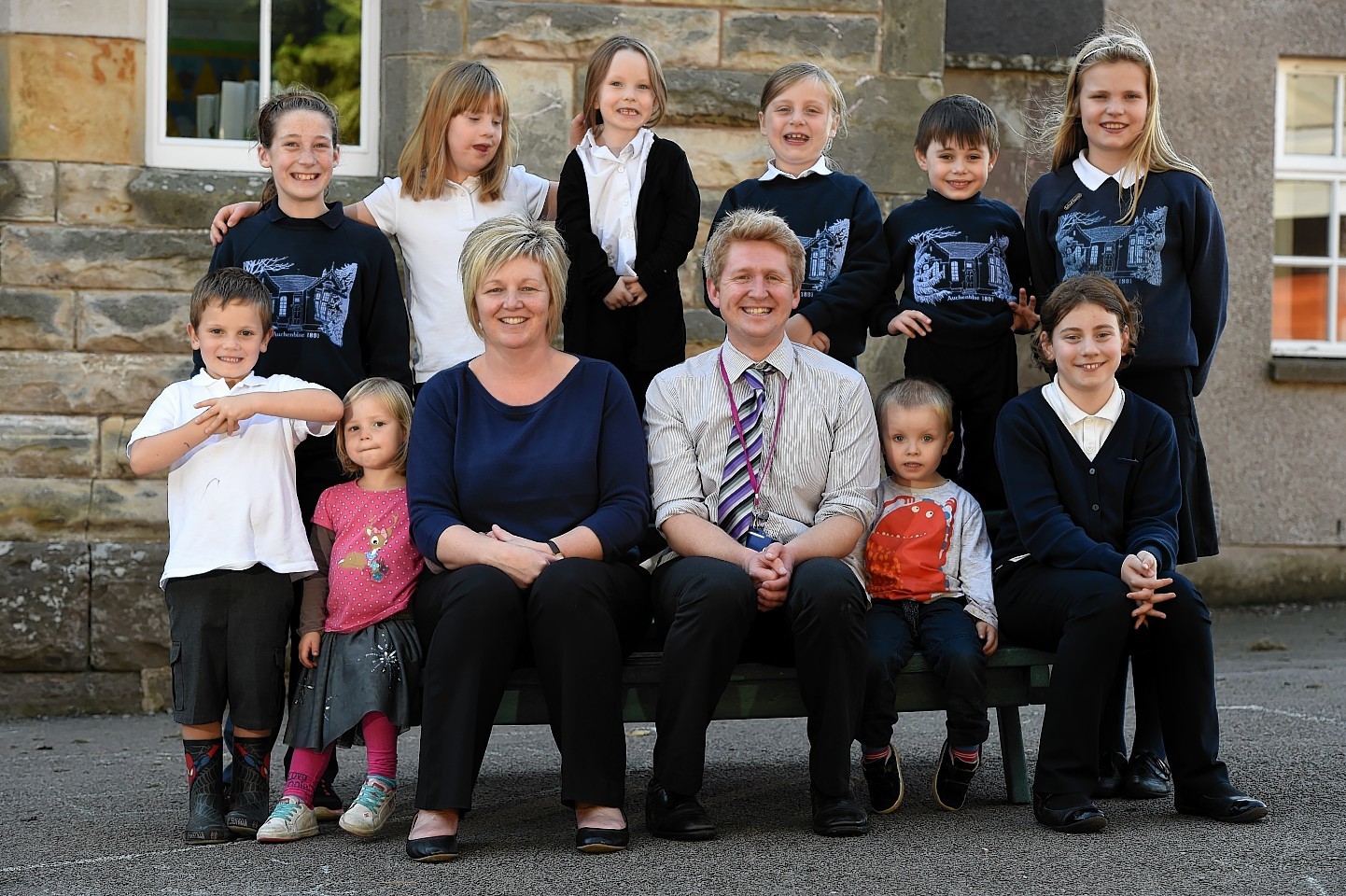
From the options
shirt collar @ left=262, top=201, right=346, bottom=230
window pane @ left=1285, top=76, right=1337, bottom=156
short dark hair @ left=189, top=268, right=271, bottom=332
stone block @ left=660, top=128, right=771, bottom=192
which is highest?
window pane @ left=1285, top=76, right=1337, bottom=156

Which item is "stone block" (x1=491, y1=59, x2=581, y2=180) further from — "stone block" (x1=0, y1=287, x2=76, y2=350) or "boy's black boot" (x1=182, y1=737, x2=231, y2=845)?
"boy's black boot" (x1=182, y1=737, x2=231, y2=845)

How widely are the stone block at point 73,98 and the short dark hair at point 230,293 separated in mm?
2459

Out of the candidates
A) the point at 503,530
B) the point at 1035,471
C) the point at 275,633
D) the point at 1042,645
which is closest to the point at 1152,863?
the point at 1042,645

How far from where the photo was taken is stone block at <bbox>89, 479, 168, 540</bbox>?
626cm

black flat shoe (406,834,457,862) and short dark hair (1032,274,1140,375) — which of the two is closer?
black flat shoe (406,834,457,862)

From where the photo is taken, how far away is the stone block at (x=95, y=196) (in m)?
6.31

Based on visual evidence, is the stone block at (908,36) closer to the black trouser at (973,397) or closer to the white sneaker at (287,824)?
the black trouser at (973,397)

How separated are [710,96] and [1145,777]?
3354 millimetres

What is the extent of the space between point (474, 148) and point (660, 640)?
164 cm

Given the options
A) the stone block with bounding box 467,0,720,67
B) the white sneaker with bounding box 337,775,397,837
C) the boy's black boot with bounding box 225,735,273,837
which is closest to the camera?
the white sneaker with bounding box 337,775,397,837

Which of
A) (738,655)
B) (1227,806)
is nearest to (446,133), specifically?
(738,655)

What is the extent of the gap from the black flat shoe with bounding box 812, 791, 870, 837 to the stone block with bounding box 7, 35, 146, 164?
409 cm

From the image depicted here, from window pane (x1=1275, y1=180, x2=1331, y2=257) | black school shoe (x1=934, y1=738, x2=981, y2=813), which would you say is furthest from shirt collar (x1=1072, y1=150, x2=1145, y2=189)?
window pane (x1=1275, y1=180, x2=1331, y2=257)

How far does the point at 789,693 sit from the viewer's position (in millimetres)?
4133
